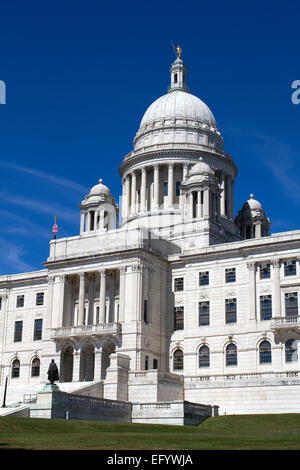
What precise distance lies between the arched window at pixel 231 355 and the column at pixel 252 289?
3.79 metres

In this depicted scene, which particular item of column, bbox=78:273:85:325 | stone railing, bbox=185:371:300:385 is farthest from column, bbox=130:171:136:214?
stone railing, bbox=185:371:300:385

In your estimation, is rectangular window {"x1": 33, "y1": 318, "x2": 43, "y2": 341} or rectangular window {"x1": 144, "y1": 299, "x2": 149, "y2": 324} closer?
rectangular window {"x1": 144, "y1": 299, "x2": 149, "y2": 324}

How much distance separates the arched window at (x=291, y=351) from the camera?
232 ft

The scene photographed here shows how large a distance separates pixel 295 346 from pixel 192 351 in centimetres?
1202

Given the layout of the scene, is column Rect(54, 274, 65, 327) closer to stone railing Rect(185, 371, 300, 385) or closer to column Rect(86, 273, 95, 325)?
column Rect(86, 273, 95, 325)

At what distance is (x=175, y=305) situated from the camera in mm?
81812

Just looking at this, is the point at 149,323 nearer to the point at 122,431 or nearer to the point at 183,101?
the point at 122,431

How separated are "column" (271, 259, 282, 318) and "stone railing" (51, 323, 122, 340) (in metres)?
16.7

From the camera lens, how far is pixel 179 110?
106312 millimetres

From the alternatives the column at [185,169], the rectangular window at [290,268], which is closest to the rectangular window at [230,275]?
the rectangular window at [290,268]

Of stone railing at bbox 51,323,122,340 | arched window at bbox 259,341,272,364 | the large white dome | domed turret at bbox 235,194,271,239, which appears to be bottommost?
arched window at bbox 259,341,272,364

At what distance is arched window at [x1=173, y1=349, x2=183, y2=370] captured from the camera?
79312 millimetres

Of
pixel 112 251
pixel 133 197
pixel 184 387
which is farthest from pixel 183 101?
pixel 184 387

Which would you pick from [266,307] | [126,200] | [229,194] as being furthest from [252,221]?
[266,307]
